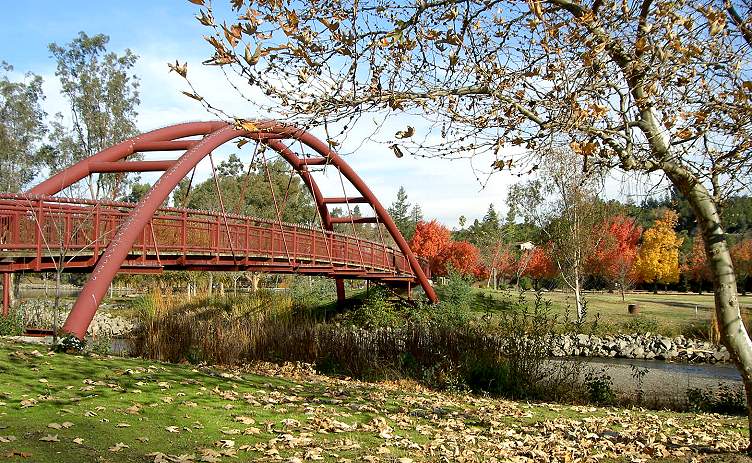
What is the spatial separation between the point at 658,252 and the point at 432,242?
1615 centimetres

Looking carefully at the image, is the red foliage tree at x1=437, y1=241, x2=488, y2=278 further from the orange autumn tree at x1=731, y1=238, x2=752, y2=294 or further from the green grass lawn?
the green grass lawn

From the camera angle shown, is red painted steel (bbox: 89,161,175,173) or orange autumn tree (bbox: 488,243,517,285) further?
orange autumn tree (bbox: 488,243,517,285)

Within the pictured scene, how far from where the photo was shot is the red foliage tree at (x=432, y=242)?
48.9 m

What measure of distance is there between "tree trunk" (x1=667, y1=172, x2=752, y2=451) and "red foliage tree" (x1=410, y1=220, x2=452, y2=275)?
138 feet

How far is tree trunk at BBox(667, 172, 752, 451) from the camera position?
598 cm

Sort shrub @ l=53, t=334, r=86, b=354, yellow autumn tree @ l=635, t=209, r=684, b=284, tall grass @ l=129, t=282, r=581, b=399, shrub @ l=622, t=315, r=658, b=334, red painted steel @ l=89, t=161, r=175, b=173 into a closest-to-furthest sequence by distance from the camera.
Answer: shrub @ l=53, t=334, r=86, b=354, tall grass @ l=129, t=282, r=581, b=399, red painted steel @ l=89, t=161, r=175, b=173, shrub @ l=622, t=315, r=658, b=334, yellow autumn tree @ l=635, t=209, r=684, b=284

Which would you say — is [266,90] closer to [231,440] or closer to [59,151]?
[231,440]

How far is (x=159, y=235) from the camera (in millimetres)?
15938

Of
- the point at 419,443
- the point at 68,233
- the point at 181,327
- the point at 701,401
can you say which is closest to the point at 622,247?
the point at 701,401

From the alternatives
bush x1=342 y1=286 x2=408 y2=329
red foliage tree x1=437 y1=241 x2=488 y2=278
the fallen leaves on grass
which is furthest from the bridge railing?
red foliage tree x1=437 y1=241 x2=488 y2=278

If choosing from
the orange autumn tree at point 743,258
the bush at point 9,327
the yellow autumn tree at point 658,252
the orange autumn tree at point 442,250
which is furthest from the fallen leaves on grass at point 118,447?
the orange autumn tree at point 442,250

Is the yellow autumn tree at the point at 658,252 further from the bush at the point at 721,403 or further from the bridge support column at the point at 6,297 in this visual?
the bridge support column at the point at 6,297

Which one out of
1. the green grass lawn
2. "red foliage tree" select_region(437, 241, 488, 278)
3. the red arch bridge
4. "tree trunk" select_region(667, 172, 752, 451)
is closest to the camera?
the green grass lawn

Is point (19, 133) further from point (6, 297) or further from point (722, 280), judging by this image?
point (722, 280)
